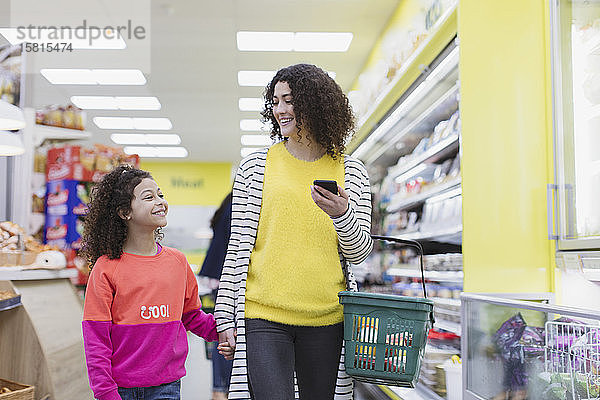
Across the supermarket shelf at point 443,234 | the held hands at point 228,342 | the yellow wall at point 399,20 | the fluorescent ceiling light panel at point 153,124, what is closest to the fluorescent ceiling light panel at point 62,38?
the yellow wall at point 399,20

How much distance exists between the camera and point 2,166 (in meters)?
5.32

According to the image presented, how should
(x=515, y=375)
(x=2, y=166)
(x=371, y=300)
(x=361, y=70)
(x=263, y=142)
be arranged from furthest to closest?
(x=263, y=142), (x=361, y=70), (x=2, y=166), (x=515, y=375), (x=371, y=300)

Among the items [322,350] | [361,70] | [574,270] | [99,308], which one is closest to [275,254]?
[322,350]

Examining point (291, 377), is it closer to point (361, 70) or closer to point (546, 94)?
point (546, 94)

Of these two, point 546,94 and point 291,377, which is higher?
point 546,94

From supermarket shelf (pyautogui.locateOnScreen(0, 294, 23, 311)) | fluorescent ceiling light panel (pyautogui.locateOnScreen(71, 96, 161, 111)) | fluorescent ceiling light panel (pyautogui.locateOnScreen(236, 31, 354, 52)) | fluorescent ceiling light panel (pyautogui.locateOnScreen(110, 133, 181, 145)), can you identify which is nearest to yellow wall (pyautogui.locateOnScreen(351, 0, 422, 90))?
fluorescent ceiling light panel (pyautogui.locateOnScreen(236, 31, 354, 52))

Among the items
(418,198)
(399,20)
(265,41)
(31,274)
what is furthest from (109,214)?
(265,41)

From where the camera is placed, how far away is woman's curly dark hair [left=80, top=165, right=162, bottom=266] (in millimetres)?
2266

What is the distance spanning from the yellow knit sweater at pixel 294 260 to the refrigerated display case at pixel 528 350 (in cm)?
83

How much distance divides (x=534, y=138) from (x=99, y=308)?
252 cm

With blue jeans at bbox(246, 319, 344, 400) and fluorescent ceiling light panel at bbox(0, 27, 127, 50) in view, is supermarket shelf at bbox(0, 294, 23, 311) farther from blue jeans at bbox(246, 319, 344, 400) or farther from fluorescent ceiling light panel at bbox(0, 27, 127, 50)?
fluorescent ceiling light panel at bbox(0, 27, 127, 50)

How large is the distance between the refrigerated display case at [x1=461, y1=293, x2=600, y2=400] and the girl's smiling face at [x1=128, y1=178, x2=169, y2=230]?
1.44 meters

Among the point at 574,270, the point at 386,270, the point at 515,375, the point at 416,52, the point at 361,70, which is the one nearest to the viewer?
Result: the point at 515,375

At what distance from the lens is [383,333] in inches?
76.1
